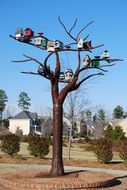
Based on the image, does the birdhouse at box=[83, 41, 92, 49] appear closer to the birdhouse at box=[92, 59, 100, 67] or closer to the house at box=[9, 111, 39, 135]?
the birdhouse at box=[92, 59, 100, 67]

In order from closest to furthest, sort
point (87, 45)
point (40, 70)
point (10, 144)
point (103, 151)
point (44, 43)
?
point (44, 43) < point (87, 45) < point (40, 70) < point (103, 151) < point (10, 144)

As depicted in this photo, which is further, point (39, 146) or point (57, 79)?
point (39, 146)

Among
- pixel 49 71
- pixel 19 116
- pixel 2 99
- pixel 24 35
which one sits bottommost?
pixel 49 71

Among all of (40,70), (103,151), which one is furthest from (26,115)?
(40,70)

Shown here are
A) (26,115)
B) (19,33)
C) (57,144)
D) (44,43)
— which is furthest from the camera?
(26,115)

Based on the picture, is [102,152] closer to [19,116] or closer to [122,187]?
[122,187]

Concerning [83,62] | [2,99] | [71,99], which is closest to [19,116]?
[2,99]

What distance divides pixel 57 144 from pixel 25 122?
81.7 meters

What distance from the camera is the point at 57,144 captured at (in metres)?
12.4

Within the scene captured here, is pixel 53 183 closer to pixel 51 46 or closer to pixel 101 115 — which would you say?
pixel 51 46

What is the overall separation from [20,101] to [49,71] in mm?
112258

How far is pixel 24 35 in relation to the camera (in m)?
12.5

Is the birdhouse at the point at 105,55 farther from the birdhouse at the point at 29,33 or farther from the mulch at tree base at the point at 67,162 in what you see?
the mulch at tree base at the point at 67,162

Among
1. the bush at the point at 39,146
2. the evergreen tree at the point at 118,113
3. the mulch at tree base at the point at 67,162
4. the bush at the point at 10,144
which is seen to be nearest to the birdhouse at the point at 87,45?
the mulch at tree base at the point at 67,162
